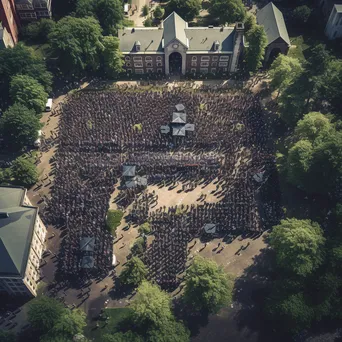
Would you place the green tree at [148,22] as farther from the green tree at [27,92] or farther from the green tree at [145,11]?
the green tree at [27,92]

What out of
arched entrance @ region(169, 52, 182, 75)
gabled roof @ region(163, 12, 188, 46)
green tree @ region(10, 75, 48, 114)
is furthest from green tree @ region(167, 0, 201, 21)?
green tree @ region(10, 75, 48, 114)

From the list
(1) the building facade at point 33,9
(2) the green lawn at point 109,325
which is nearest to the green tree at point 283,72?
(2) the green lawn at point 109,325

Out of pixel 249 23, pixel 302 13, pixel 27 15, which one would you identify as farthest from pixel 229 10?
pixel 27 15

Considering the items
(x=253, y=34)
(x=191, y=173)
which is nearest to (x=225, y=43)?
(x=253, y=34)

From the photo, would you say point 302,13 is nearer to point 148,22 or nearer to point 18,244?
point 148,22

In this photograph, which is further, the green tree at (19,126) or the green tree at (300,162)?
the green tree at (19,126)

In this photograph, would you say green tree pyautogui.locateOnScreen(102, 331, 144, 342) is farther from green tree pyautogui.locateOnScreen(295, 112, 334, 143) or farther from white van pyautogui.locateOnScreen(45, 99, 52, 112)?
white van pyautogui.locateOnScreen(45, 99, 52, 112)
